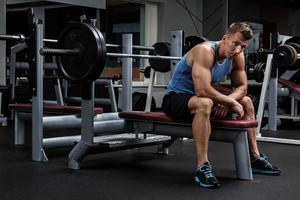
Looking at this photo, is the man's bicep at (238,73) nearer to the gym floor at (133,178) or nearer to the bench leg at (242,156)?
the bench leg at (242,156)

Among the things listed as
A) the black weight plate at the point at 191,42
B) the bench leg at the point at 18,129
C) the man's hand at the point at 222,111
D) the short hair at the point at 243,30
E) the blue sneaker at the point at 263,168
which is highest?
the black weight plate at the point at 191,42

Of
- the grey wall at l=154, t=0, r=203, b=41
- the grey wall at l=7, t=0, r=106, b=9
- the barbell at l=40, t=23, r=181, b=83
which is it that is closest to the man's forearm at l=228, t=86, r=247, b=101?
the barbell at l=40, t=23, r=181, b=83

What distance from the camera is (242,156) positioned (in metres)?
2.48

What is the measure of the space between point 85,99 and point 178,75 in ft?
1.92

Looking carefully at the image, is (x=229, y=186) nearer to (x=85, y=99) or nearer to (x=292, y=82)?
(x=85, y=99)

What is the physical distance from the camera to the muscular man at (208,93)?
240cm

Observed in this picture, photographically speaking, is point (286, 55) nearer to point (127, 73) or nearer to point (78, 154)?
point (127, 73)

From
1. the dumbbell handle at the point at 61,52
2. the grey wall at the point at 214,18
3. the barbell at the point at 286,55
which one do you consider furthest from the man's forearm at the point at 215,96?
the grey wall at the point at 214,18

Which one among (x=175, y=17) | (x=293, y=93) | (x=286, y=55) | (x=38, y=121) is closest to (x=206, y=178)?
(x=38, y=121)

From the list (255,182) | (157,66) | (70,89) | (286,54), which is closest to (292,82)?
(286,54)

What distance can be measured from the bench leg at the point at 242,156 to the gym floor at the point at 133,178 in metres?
0.05

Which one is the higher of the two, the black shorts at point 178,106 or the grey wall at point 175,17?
the grey wall at point 175,17

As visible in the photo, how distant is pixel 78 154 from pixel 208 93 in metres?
0.90

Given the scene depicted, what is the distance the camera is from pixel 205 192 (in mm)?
2244
